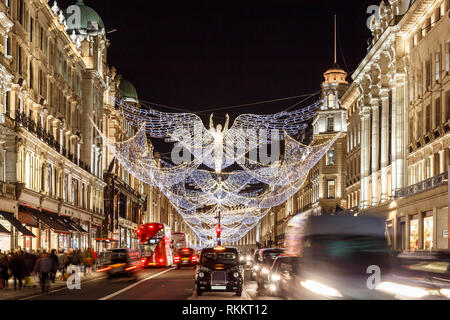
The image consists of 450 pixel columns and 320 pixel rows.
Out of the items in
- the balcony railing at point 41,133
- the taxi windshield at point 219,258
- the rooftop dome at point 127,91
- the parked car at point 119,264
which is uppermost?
the rooftop dome at point 127,91

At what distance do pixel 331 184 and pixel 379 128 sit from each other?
2955 centimetres

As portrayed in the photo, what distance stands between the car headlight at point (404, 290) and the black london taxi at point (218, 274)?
389 inches

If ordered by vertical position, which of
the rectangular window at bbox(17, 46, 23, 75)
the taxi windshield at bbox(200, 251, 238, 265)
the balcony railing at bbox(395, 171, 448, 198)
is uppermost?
the rectangular window at bbox(17, 46, 23, 75)


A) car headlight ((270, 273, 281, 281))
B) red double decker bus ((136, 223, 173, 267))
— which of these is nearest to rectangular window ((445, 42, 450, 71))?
red double decker bus ((136, 223, 173, 267))

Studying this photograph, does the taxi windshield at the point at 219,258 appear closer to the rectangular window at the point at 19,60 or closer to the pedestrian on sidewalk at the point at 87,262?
the pedestrian on sidewalk at the point at 87,262

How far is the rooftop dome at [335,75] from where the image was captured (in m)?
98.4

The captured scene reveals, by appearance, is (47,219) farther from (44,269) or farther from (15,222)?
(44,269)

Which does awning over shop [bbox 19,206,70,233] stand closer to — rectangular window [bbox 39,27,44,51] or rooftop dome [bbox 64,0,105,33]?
rectangular window [bbox 39,27,44,51]

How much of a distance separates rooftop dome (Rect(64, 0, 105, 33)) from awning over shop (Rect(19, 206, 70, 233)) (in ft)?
97.3

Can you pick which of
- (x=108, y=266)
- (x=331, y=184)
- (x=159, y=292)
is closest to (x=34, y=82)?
(x=108, y=266)

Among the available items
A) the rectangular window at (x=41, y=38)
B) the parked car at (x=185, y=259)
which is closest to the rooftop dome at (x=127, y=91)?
the parked car at (x=185, y=259)

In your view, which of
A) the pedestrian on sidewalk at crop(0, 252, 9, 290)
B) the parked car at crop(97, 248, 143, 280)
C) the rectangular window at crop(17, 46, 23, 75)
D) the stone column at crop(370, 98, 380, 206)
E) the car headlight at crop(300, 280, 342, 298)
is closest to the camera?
the car headlight at crop(300, 280, 342, 298)

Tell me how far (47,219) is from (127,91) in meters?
59.6

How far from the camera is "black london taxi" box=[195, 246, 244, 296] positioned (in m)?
26.3
